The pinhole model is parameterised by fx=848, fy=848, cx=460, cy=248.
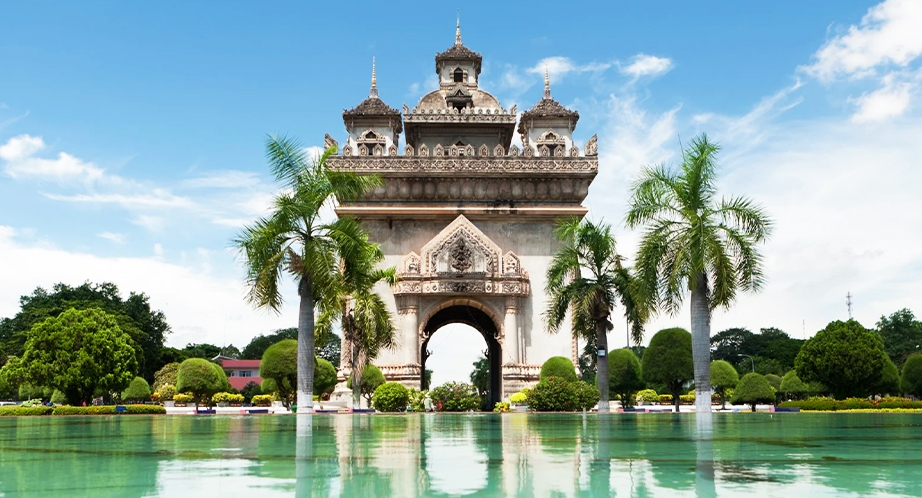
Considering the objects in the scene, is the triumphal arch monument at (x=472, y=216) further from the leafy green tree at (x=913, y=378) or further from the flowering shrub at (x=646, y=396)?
the leafy green tree at (x=913, y=378)

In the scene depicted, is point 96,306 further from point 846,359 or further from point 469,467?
point 469,467

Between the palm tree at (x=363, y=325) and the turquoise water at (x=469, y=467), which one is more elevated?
the palm tree at (x=363, y=325)

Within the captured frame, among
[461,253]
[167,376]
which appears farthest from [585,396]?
[167,376]

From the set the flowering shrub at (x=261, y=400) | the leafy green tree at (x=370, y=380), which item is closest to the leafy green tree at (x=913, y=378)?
the leafy green tree at (x=370, y=380)

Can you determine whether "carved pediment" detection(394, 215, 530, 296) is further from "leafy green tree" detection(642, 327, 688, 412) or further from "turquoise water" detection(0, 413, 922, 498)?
"turquoise water" detection(0, 413, 922, 498)

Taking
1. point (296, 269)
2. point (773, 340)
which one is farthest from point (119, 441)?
point (773, 340)

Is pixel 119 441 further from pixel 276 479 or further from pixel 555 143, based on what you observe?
pixel 555 143

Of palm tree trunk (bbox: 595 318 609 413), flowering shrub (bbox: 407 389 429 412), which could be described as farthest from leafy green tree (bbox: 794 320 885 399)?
flowering shrub (bbox: 407 389 429 412)

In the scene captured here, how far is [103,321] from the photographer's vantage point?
39156 millimetres

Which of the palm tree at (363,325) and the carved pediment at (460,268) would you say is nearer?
the palm tree at (363,325)

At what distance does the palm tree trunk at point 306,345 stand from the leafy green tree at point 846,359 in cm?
2476

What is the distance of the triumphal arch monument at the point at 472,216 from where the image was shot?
3350 centimetres

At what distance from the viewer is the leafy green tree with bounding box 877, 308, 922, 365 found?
71500 mm

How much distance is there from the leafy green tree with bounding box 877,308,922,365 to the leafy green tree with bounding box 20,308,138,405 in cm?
5915
